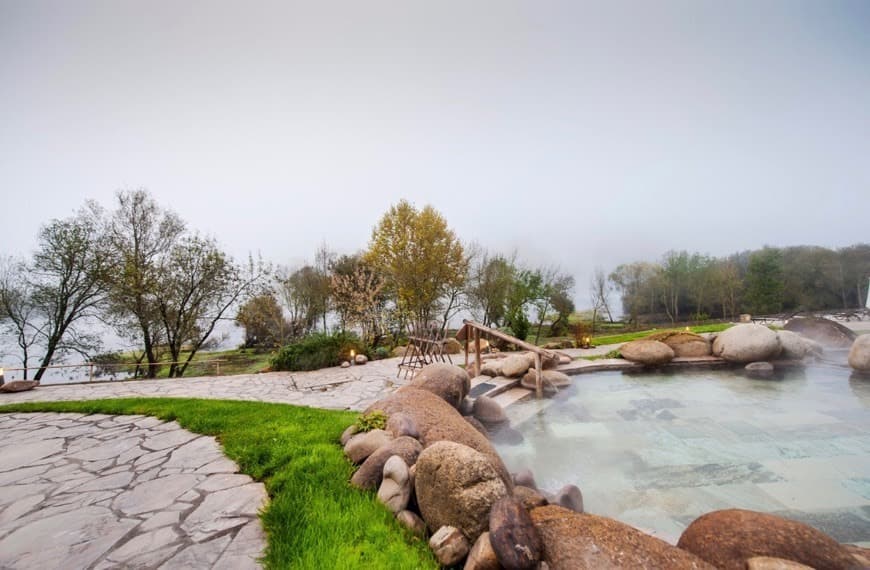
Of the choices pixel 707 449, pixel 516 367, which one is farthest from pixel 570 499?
pixel 516 367

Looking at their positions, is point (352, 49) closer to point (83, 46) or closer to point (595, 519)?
point (83, 46)

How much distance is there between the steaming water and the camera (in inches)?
117

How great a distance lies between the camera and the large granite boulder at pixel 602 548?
4.95 feet

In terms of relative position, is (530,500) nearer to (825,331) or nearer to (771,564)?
(771,564)

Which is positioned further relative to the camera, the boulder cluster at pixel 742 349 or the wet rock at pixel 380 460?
the boulder cluster at pixel 742 349

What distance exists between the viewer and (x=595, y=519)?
5.91 feet

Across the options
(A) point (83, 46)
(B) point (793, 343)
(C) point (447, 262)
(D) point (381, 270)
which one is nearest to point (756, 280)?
(B) point (793, 343)

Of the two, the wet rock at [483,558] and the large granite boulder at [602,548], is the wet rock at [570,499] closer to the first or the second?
the large granite boulder at [602,548]

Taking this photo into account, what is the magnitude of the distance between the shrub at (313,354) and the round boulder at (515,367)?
18.5ft

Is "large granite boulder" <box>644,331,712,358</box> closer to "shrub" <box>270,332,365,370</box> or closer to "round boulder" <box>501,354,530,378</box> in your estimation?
"round boulder" <box>501,354,530,378</box>

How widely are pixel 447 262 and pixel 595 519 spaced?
15.5 metres

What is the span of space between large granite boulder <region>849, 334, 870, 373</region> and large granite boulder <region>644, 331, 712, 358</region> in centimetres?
247

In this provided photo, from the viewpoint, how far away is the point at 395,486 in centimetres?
224

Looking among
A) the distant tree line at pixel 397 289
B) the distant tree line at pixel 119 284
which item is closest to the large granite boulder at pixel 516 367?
the distant tree line at pixel 397 289
